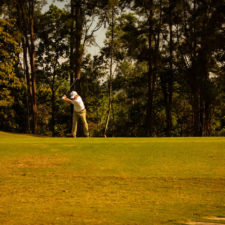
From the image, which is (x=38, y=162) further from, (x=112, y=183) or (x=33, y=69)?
(x=33, y=69)

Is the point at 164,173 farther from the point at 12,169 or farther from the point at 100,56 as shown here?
the point at 100,56

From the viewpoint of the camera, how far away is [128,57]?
4969 centimetres

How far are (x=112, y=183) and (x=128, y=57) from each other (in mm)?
40046

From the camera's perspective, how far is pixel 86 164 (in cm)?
1226

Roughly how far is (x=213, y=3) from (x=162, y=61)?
868 centimetres

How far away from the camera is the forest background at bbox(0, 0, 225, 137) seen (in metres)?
41.7

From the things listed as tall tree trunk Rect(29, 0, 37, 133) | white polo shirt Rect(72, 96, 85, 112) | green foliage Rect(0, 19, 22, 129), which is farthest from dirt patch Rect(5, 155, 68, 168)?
tall tree trunk Rect(29, 0, 37, 133)

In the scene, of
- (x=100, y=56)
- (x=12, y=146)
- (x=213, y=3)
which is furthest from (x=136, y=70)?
(x=12, y=146)

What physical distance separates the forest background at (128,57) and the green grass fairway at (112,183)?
2698cm

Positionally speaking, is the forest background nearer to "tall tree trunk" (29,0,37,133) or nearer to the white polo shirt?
"tall tree trunk" (29,0,37,133)

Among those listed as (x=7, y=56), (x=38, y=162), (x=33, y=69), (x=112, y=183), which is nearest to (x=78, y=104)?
(x=38, y=162)

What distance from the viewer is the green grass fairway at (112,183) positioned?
7.54 meters

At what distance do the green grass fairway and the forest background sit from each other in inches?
1062

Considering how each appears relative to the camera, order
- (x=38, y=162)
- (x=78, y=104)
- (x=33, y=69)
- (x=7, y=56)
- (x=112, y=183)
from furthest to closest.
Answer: (x=33, y=69)
(x=7, y=56)
(x=78, y=104)
(x=38, y=162)
(x=112, y=183)
